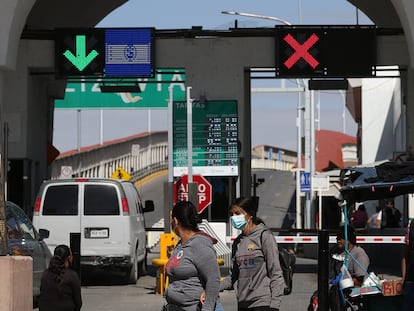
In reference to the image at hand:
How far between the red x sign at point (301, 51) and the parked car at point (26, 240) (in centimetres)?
1022

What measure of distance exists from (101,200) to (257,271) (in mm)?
12607

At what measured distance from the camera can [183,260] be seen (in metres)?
8.45

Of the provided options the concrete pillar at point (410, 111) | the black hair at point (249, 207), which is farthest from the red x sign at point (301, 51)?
the black hair at point (249, 207)

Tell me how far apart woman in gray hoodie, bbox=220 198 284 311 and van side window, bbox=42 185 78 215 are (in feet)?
40.6

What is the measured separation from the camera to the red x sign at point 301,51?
26.5 metres

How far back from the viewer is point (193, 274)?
27.6ft

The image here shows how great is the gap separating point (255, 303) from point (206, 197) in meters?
13.1

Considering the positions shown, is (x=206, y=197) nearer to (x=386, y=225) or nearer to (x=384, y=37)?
(x=384, y=37)

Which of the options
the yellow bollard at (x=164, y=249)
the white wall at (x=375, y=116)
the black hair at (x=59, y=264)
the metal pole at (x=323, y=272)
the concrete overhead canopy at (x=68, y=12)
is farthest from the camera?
the white wall at (x=375, y=116)

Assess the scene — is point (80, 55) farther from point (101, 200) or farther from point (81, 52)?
point (101, 200)

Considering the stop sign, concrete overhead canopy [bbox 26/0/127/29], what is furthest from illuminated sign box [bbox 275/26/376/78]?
concrete overhead canopy [bbox 26/0/127/29]

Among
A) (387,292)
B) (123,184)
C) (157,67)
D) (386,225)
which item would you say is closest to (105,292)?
(123,184)

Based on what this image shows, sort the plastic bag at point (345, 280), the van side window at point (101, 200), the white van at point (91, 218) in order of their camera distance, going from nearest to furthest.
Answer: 1. the plastic bag at point (345, 280)
2. the white van at point (91, 218)
3. the van side window at point (101, 200)

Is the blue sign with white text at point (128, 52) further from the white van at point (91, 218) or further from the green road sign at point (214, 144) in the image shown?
the white van at point (91, 218)
